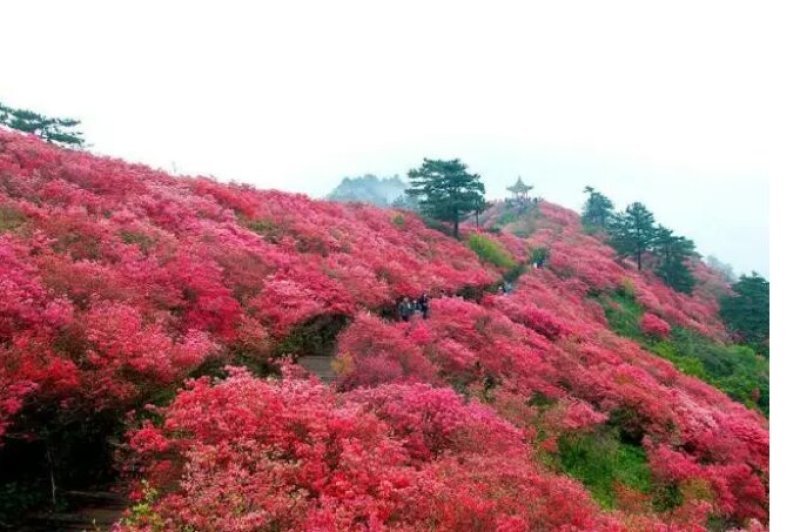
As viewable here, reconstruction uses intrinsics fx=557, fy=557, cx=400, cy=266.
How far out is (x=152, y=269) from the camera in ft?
50.9

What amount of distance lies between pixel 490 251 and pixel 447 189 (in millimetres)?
5683

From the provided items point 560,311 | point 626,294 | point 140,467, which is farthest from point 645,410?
point 626,294

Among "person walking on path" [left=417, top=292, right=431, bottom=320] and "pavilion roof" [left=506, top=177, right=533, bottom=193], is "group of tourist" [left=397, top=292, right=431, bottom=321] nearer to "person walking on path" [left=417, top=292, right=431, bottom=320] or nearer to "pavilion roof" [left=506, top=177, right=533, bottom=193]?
"person walking on path" [left=417, top=292, right=431, bottom=320]

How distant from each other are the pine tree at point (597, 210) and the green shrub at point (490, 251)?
23983mm

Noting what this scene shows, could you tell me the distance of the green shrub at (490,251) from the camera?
121 ft

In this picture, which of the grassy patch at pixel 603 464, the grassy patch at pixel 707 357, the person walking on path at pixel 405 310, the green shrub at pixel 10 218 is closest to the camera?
the grassy patch at pixel 603 464

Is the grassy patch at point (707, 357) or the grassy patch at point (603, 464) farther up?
the grassy patch at point (707, 357)

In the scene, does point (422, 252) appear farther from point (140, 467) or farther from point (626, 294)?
point (140, 467)

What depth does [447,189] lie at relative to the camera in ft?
130

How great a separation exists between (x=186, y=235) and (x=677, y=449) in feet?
57.7

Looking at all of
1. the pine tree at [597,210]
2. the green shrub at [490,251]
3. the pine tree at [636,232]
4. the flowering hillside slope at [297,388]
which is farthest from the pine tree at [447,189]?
the pine tree at [597,210]

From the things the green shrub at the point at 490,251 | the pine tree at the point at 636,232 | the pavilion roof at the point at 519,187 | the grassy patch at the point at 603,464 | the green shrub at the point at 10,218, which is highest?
the pavilion roof at the point at 519,187

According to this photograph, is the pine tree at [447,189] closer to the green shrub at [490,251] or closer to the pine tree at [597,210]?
the green shrub at [490,251]

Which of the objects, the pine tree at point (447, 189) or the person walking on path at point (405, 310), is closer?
the person walking on path at point (405, 310)
